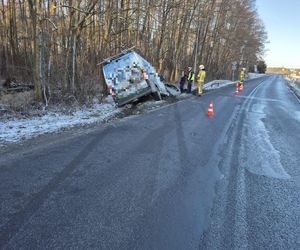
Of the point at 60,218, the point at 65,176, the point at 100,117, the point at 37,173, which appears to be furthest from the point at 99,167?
the point at 100,117

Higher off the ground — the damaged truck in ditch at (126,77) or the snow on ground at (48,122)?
the damaged truck in ditch at (126,77)

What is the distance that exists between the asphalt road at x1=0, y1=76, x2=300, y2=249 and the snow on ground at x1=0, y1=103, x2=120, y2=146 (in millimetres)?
1042

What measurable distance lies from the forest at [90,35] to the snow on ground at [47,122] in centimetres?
181

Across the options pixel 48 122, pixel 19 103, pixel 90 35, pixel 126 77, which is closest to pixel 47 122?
pixel 48 122

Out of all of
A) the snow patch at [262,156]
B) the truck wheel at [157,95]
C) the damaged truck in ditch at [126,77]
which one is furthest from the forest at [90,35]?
the snow patch at [262,156]

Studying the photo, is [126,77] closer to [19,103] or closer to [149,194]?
[19,103]

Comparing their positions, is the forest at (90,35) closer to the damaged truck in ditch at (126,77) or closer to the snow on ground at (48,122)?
the damaged truck in ditch at (126,77)

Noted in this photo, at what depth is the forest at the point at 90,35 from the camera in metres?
12.5

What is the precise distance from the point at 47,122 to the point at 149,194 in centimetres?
591

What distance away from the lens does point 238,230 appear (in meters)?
3.47

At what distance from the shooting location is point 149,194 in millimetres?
4332

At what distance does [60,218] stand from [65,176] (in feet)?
4.54

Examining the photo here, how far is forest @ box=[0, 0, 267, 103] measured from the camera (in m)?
12.5

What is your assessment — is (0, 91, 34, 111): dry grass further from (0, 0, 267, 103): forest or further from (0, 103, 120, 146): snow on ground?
(0, 103, 120, 146): snow on ground
